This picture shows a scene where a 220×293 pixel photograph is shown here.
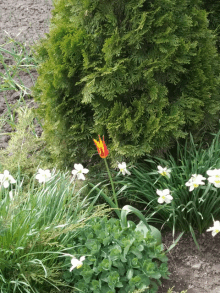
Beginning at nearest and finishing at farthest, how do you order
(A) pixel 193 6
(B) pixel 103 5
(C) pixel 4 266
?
1. (C) pixel 4 266
2. (B) pixel 103 5
3. (A) pixel 193 6

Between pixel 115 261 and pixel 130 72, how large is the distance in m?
1.29

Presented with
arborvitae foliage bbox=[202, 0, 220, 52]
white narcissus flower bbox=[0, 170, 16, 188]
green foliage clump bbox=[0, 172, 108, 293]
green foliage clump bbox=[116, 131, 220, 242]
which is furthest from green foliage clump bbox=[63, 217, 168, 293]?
arborvitae foliage bbox=[202, 0, 220, 52]

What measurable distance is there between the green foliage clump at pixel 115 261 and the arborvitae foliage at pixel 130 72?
2.16 ft

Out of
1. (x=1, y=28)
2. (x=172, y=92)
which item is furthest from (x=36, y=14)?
(x=172, y=92)

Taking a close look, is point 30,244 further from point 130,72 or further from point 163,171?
point 130,72

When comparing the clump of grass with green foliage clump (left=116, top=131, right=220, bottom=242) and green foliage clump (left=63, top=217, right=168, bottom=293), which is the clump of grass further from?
green foliage clump (left=63, top=217, right=168, bottom=293)

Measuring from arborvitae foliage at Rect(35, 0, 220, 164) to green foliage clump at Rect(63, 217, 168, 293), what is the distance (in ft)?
2.16

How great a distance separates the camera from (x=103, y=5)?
8.27ft

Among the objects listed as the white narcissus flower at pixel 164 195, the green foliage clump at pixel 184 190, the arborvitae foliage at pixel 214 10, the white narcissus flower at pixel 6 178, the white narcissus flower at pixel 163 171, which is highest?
the arborvitae foliage at pixel 214 10

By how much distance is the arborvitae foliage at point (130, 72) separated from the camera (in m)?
2.52

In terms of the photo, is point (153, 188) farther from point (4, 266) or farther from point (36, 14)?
point (36, 14)

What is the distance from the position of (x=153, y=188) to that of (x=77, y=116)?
2.65ft

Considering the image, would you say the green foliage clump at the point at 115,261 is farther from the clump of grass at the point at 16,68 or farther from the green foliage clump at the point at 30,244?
the clump of grass at the point at 16,68

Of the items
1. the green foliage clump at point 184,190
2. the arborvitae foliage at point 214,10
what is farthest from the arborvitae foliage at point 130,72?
the arborvitae foliage at point 214,10
